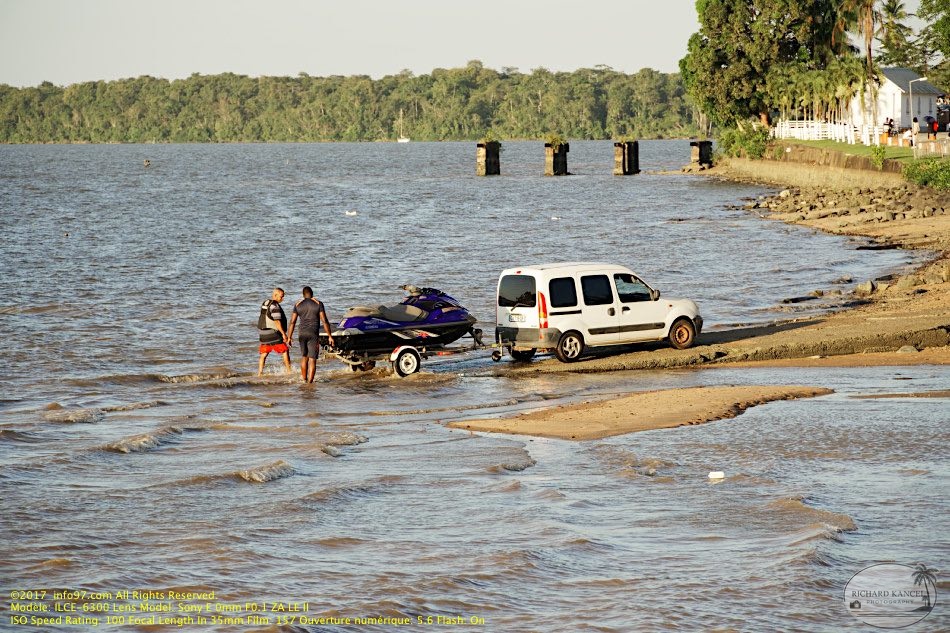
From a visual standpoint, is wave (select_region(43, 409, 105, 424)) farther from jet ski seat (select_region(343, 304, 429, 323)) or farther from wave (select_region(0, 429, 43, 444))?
jet ski seat (select_region(343, 304, 429, 323))

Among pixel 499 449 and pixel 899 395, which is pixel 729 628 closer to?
pixel 499 449

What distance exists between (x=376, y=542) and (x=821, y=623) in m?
4.27

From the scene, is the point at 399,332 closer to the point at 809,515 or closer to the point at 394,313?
the point at 394,313

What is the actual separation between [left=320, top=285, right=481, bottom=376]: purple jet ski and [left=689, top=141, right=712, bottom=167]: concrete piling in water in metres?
106

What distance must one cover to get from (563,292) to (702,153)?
10703 centimetres

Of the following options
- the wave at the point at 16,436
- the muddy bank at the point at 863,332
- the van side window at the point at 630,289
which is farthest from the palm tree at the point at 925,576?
the van side window at the point at 630,289

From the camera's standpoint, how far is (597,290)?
22.6m

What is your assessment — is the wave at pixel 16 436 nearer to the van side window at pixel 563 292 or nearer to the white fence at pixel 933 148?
the van side window at pixel 563 292

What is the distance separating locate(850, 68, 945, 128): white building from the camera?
9625cm

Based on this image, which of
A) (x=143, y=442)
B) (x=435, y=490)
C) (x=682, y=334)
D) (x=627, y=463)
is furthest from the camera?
(x=682, y=334)

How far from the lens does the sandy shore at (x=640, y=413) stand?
16703 mm

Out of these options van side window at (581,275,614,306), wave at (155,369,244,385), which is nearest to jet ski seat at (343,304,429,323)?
wave at (155,369,244,385)

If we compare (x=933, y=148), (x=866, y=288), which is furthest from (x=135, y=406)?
(x=933, y=148)

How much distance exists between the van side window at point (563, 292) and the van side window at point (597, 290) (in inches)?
8.8
